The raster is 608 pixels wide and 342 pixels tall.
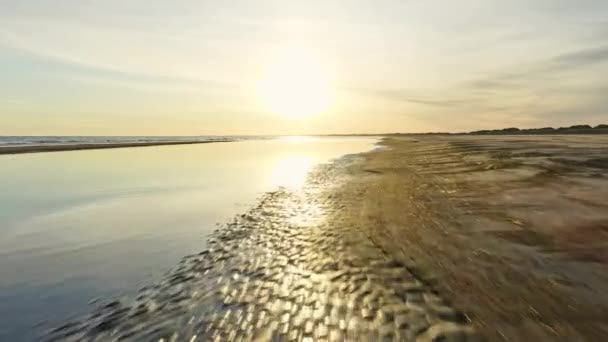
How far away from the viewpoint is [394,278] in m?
6.86

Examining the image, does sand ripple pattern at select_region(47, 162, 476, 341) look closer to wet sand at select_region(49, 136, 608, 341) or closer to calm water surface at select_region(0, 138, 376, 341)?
wet sand at select_region(49, 136, 608, 341)

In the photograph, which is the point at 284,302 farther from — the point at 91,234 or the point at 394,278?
the point at 91,234

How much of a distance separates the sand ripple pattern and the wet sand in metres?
0.03

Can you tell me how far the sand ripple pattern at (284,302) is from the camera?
5.07 metres

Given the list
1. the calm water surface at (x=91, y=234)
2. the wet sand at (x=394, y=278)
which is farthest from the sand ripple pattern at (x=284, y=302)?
the calm water surface at (x=91, y=234)

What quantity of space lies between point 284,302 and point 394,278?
262 cm

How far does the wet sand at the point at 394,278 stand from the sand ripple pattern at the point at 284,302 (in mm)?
27

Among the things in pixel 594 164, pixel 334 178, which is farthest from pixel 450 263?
pixel 594 164

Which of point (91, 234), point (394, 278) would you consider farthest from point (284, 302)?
point (91, 234)

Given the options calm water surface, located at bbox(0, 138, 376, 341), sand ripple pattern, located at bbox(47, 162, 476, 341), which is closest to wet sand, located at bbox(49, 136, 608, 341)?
sand ripple pattern, located at bbox(47, 162, 476, 341)

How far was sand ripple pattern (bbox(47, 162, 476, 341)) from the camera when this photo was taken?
200 inches

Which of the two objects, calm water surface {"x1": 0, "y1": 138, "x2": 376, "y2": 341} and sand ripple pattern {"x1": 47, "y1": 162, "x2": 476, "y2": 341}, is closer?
sand ripple pattern {"x1": 47, "y1": 162, "x2": 476, "y2": 341}

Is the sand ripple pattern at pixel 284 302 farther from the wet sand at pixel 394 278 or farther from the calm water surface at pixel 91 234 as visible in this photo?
the calm water surface at pixel 91 234

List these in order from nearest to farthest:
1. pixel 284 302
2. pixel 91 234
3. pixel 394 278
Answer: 1. pixel 284 302
2. pixel 394 278
3. pixel 91 234
